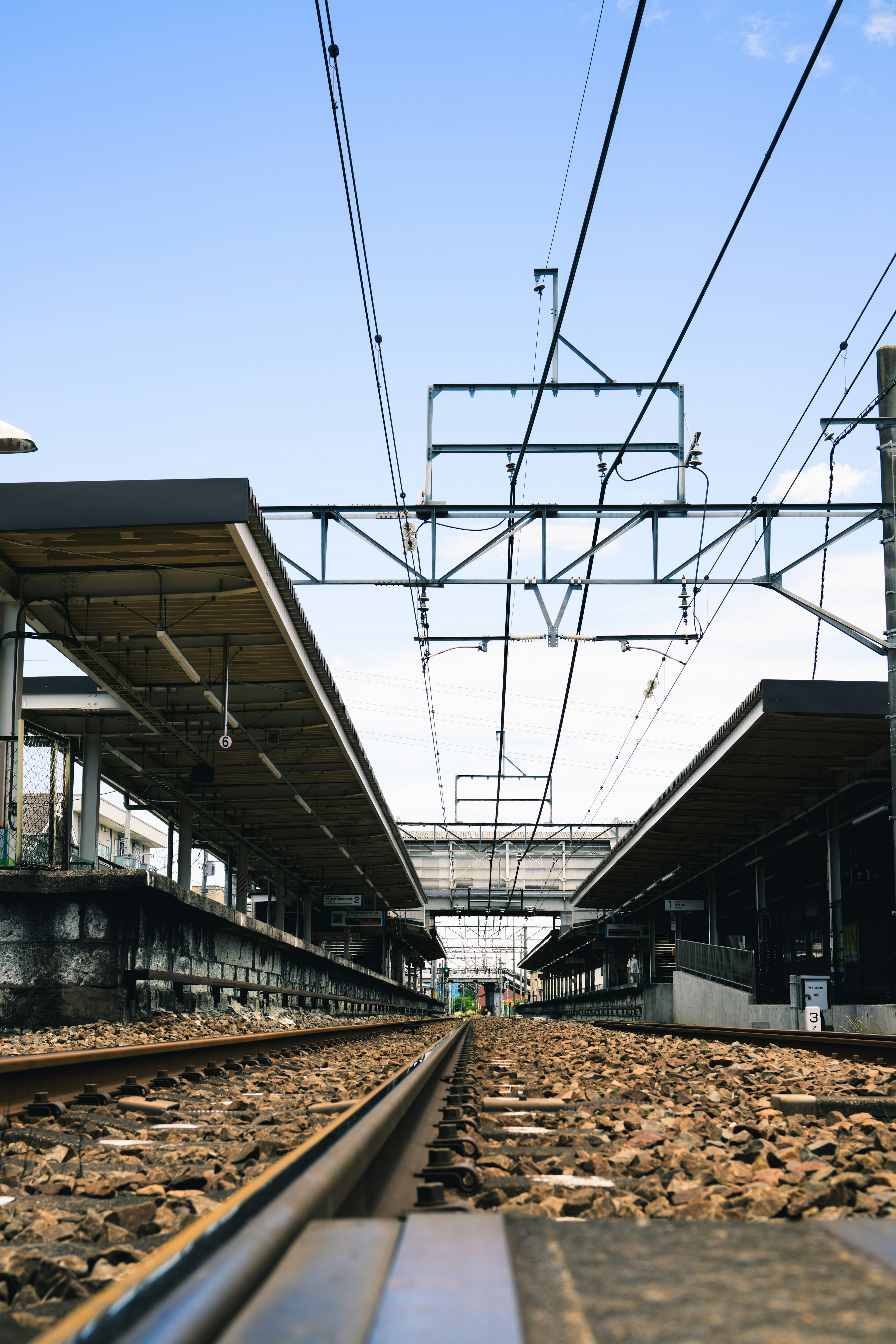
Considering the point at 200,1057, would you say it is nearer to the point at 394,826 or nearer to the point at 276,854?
the point at 394,826

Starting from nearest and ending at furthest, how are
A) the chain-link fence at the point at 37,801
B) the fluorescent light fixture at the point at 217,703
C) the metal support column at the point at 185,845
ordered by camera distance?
the chain-link fence at the point at 37,801 < the fluorescent light fixture at the point at 217,703 < the metal support column at the point at 185,845

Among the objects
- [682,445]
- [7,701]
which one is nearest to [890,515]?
[682,445]

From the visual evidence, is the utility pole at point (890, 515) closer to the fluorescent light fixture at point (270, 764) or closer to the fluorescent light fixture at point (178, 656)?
the fluorescent light fixture at point (178, 656)

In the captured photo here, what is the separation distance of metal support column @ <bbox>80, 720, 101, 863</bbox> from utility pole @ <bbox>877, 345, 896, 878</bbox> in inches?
630

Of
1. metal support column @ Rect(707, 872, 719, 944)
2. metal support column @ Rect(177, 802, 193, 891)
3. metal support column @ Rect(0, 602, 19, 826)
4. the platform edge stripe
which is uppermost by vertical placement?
metal support column @ Rect(0, 602, 19, 826)

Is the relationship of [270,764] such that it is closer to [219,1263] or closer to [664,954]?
[219,1263]

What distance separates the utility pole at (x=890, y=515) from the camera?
15.9 metres

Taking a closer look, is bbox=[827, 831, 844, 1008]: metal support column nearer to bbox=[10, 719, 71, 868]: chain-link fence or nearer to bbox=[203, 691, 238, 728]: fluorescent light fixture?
bbox=[203, 691, 238, 728]: fluorescent light fixture

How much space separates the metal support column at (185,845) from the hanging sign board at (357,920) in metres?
18.0

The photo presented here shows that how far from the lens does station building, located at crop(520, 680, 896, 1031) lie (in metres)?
21.3

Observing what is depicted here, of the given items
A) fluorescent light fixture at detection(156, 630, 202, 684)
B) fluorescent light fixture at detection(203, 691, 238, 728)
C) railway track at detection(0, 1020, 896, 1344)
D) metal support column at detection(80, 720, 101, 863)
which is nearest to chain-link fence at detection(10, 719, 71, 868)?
fluorescent light fixture at detection(156, 630, 202, 684)

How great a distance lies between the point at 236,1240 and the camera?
1.76 metres

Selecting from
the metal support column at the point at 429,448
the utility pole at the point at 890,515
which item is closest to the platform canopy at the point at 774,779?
the utility pole at the point at 890,515

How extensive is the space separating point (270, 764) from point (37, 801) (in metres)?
8.90
